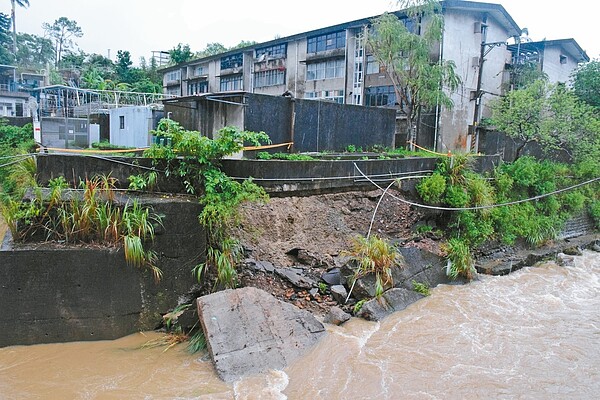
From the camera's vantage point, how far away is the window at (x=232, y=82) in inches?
1475

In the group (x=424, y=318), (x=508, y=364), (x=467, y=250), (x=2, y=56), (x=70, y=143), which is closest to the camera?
(x=508, y=364)

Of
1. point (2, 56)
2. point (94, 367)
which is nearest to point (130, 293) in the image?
point (94, 367)

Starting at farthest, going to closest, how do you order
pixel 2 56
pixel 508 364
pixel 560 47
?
pixel 2 56 → pixel 560 47 → pixel 508 364

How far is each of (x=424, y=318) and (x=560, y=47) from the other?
25562 millimetres

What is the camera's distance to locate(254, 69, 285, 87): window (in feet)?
109

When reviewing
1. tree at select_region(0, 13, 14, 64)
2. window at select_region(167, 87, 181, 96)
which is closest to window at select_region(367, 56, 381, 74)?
window at select_region(167, 87, 181, 96)

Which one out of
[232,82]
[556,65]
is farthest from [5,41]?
[556,65]

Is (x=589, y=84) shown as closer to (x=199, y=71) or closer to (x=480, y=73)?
(x=480, y=73)

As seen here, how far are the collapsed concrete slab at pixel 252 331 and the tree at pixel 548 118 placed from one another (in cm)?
1204

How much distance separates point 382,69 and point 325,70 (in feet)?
25.3

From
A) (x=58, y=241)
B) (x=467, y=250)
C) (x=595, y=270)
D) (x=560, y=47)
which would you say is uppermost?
(x=560, y=47)

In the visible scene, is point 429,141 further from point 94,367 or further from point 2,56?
point 2,56

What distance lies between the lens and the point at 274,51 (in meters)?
33.6

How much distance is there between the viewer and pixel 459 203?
12.5m
